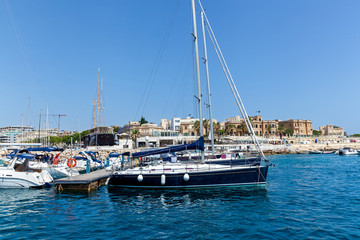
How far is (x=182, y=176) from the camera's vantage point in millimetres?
18797

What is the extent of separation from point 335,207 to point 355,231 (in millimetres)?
4059

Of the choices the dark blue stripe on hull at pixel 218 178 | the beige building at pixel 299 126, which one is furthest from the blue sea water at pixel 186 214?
the beige building at pixel 299 126

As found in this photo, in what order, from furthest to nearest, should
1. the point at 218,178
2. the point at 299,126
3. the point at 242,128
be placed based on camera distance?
the point at 299,126 → the point at 242,128 → the point at 218,178

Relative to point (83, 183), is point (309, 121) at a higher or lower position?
higher

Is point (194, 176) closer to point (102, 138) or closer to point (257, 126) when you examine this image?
point (102, 138)

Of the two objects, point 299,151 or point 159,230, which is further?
point 299,151

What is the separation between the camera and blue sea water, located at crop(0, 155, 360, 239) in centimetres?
1036

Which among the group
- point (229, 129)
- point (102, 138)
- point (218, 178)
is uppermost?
point (229, 129)

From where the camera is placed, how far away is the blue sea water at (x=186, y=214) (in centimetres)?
1036

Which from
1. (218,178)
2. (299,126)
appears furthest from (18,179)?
(299,126)

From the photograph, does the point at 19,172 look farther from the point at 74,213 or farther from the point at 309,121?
the point at 309,121

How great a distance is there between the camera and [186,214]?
1295cm

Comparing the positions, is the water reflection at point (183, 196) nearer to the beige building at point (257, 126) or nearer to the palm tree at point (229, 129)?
the palm tree at point (229, 129)

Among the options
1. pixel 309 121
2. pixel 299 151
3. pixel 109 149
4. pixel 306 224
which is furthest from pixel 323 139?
pixel 306 224
